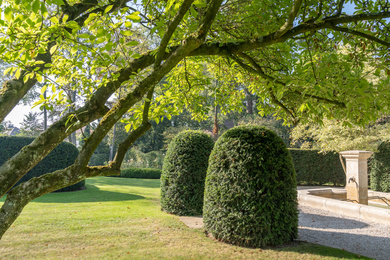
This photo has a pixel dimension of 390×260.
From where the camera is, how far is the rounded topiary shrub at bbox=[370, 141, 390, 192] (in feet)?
44.1

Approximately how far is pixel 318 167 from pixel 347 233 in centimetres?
1080

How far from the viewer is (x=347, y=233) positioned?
6.35 meters

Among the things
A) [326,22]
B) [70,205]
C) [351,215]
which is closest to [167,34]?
[326,22]

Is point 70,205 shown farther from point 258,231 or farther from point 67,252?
point 258,231

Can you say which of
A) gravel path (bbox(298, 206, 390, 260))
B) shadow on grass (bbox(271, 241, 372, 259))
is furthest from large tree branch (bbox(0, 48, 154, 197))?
gravel path (bbox(298, 206, 390, 260))

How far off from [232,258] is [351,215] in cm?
555

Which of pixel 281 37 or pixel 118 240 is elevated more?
pixel 281 37

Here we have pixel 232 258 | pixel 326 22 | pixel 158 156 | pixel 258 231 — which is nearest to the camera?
pixel 326 22

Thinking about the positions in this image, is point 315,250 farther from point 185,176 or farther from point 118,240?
point 185,176

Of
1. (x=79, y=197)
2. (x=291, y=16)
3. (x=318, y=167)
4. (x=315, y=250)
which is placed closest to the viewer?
(x=291, y=16)

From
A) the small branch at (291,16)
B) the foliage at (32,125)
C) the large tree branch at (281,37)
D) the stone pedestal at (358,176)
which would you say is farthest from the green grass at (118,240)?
the foliage at (32,125)

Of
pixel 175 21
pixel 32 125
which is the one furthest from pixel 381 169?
pixel 32 125

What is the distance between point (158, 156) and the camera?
25141 mm

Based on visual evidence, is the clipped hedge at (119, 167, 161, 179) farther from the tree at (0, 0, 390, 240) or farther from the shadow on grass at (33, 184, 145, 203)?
the tree at (0, 0, 390, 240)
